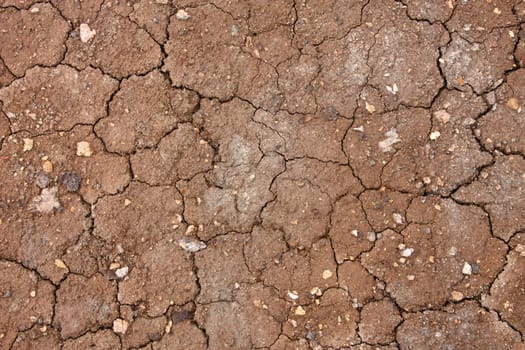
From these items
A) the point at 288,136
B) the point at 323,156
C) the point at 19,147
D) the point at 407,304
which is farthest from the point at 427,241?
the point at 19,147

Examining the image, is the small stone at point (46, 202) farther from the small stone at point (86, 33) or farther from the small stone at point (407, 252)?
the small stone at point (407, 252)

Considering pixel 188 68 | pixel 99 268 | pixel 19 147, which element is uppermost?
pixel 188 68

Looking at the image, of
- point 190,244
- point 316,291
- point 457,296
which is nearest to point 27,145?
point 190,244

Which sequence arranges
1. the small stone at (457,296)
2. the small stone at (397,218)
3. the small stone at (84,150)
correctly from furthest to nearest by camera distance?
the small stone at (84,150)
the small stone at (397,218)
the small stone at (457,296)

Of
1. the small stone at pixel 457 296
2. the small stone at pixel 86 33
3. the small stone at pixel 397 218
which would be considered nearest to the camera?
the small stone at pixel 457 296

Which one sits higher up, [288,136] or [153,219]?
[288,136]

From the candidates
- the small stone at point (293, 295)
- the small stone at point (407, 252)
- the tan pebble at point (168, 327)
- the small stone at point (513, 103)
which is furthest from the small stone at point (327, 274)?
the small stone at point (513, 103)

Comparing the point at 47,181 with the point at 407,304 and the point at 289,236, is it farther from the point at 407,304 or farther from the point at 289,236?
the point at 407,304
